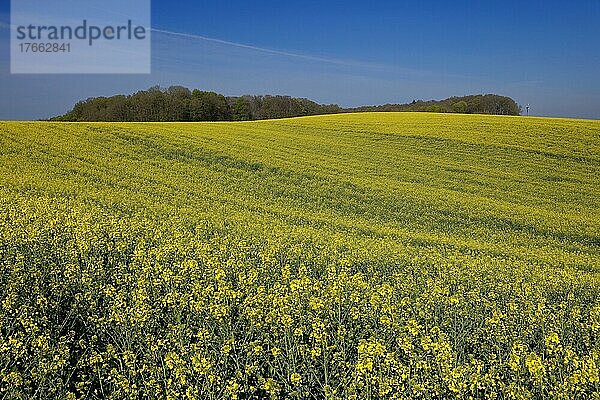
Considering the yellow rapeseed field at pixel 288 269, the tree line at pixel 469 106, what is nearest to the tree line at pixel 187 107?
the tree line at pixel 469 106

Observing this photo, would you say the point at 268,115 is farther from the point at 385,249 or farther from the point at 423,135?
the point at 385,249

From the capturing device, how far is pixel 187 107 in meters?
55.5

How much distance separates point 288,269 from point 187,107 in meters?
49.6

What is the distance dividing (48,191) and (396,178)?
12323 millimetres

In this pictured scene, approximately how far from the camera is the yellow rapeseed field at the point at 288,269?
5199mm

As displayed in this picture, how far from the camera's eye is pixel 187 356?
5.39 m

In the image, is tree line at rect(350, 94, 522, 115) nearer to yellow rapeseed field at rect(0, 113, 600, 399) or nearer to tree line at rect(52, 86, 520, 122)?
tree line at rect(52, 86, 520, 122)

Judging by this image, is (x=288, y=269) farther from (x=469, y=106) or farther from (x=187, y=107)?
(x=469, y=106)

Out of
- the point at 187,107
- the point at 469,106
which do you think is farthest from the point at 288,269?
the point at 469,106

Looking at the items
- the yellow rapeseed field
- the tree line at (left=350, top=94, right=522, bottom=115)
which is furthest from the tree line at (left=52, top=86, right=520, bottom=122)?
the yellow rapeseed field

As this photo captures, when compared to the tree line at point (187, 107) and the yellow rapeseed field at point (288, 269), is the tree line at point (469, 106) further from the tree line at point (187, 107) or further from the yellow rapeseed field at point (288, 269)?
the yellow rapeseed field at point (288, 269)

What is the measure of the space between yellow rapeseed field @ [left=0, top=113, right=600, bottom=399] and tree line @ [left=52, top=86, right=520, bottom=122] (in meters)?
29.2

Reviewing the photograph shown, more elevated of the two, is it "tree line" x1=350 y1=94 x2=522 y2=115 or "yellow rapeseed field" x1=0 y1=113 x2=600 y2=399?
"tree line" x1=350 y1=94 x2=522 y2=115

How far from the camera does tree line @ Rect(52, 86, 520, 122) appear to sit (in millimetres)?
54281
